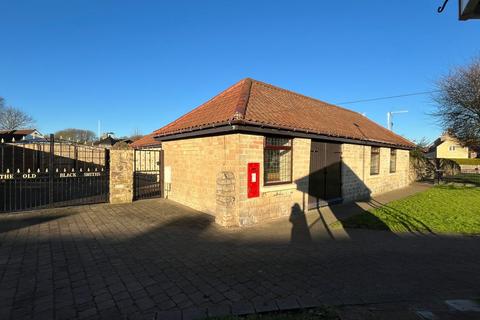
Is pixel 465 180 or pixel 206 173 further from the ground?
pixel 206 173

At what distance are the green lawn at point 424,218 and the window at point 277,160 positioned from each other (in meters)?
2.36

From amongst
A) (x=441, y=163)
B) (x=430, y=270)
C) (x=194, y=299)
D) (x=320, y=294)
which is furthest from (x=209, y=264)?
(x=441, y=163)

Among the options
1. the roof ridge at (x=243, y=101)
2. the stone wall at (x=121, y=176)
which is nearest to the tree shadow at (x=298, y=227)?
the roof ridge at (x=243, y=101)

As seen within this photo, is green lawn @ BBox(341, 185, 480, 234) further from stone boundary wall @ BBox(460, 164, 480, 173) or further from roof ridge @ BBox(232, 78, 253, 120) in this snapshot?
stone boundary wall @ BBox(460, 164, 480, 173)

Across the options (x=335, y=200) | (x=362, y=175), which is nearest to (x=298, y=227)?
(x=335, y=200)

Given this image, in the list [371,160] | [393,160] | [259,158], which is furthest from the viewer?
[393,160]

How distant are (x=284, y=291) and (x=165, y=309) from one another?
5.48 ft

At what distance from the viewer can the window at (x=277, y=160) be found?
9.02 meters

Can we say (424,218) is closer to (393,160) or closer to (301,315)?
(301,315)

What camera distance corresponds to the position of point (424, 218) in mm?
9461

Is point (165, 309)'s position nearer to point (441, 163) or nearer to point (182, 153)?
point (182, 153)

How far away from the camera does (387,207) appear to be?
456 inches

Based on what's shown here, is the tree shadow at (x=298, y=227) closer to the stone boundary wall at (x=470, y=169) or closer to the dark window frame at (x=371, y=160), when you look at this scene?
the dark window frame at (x=371, y=160)

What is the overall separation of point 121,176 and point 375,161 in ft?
42.8
